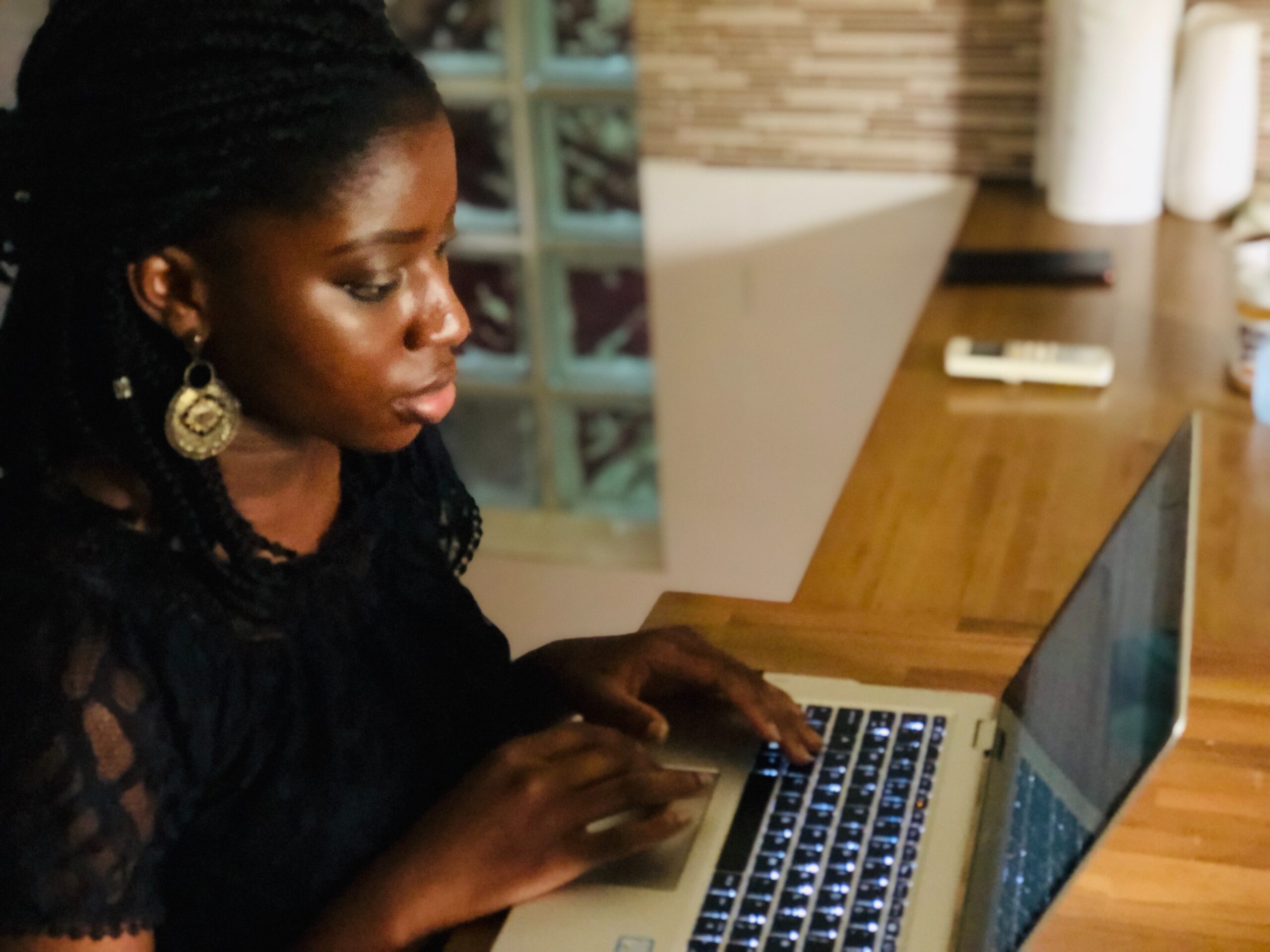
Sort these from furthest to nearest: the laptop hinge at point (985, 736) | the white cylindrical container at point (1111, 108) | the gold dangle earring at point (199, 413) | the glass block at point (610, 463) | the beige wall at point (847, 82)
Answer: the glass block at point (610, 463) < the beige wall at point (847, 82) < the white cylindrical container at point (1111, 108) < the laptop hinge at point (985, 736) < the gold dangle earring at point (199, 413)

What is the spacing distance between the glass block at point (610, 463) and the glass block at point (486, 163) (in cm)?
40

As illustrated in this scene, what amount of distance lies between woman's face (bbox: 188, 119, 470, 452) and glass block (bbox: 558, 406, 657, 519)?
1.79 meters

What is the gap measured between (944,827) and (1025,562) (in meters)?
0.34

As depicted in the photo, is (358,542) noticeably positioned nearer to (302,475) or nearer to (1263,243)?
(302,475)

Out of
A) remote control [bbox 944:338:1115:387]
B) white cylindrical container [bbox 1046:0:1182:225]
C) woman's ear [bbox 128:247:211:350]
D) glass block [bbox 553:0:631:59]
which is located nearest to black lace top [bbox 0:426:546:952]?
woman's ear [bbox 128:247:211:350]

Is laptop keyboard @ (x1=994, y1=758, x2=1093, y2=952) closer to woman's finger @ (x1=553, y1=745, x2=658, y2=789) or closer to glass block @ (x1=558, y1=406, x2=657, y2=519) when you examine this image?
woman's finger @ (x1=553, y1=745, x2=658, y2=789)

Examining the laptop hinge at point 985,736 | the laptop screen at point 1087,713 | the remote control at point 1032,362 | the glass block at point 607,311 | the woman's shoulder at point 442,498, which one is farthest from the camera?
the glass block at point 607,311

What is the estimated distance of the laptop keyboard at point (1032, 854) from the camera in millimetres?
680

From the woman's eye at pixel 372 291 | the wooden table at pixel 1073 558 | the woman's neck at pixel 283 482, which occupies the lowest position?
the wooden table at pixel 1073 558

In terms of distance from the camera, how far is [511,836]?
0.82m

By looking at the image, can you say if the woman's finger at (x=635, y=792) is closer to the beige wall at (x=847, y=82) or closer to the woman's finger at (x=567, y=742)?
the woman's finger at (x=567, y=742)

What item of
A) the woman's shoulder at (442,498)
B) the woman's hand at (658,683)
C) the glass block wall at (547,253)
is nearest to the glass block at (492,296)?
the glass block wall at (547,253)

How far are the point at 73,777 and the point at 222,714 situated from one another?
113 millimetres

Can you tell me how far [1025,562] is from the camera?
114 cm
